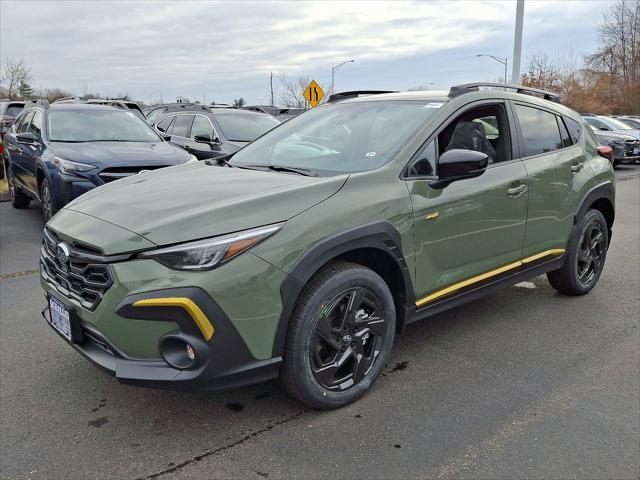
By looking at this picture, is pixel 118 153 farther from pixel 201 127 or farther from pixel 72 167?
pixel 201 127

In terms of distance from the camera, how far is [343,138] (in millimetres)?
3766

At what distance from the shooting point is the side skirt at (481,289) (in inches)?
136

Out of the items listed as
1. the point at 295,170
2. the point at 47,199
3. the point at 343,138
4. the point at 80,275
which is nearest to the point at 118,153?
the point at 47,199

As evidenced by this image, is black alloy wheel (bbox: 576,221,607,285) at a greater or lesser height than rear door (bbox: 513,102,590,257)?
lesser

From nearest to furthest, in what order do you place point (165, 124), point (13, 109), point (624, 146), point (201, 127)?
point (201, 127) < point (165, 124) < point (13, 109) < point (624, 146)

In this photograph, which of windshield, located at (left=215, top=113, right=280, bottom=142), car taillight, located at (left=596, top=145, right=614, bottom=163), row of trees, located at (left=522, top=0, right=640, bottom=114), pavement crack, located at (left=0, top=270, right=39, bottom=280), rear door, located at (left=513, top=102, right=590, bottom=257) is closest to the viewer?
rear door, located at (left=513, top=102, right=590, bottom=257)

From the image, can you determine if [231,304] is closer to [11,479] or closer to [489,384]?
[11,479]

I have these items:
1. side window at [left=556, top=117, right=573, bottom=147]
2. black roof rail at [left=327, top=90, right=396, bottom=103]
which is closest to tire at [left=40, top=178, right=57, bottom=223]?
Answer: black roof rail at [left=327, top=90, right=396, bottom=103]

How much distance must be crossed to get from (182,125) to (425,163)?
8.38 metres

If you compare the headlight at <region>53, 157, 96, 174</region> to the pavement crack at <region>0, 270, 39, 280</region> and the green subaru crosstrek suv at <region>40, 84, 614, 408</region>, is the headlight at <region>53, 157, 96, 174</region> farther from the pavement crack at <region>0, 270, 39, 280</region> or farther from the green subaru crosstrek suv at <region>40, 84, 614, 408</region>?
the green subaru crosstrek suv at <region>40, 84, 614, 408</region>

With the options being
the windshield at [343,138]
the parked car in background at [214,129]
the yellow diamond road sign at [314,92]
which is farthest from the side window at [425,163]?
the yellow diamond road sign at [314,92]

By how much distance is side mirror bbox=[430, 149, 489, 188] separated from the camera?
331 centimetres

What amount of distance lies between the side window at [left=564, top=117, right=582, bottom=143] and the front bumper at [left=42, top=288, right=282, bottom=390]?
3478 mm

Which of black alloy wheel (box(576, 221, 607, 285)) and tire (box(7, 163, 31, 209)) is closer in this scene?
black alloy wheel (box(576, 221, 607, 285))
